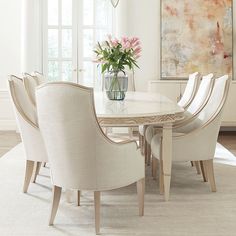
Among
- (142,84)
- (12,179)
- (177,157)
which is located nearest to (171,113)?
(177,157)

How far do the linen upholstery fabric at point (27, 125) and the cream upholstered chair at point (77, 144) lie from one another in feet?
Result: 2.04

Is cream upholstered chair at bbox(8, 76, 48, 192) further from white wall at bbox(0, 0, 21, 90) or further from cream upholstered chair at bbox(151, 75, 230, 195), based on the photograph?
white wall at bbox(0, 0, 21, 90)

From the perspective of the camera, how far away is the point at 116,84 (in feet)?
13.3

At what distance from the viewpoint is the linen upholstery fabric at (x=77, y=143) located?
7.98 ft

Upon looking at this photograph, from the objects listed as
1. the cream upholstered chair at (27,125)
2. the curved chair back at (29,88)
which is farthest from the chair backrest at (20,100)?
the curved chair back at (29,88)

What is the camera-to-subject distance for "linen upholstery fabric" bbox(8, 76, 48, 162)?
3.25m

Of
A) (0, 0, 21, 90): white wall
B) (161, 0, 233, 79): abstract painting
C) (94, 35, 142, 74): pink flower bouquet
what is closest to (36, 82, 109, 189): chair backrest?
(94, 35, 142, 74): pink flower bouquet

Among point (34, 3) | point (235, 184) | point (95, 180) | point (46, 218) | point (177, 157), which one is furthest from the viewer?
point (34, 3)

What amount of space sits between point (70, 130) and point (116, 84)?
1.63 meters

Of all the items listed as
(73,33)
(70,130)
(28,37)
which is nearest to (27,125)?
(70,130)

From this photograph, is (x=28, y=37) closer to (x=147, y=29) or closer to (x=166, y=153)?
(x=147, y=29)

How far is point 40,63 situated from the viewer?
7.33 meters

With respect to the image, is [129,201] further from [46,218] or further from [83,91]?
[83,91]

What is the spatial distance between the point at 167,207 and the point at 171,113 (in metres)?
0.72
